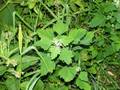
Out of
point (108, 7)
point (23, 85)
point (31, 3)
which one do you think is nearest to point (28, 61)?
point (23, 85)

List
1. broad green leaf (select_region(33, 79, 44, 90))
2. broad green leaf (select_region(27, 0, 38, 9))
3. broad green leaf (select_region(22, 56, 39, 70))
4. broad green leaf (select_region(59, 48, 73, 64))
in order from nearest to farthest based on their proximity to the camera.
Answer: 1. broad green leaf (select_region(59, 48, 73, 64))
2. broad green leaf (select_region(22, 56, 39, 70))
3. broad green leaf (select_region(33, 79, 44, 90))
4. broad green leaf (select_region(27, 0, 38, 9))

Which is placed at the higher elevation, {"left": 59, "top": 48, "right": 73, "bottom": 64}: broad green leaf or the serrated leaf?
{"left": 59, "top": 48, "right": 73, "bottom": 64}: broad green leaf

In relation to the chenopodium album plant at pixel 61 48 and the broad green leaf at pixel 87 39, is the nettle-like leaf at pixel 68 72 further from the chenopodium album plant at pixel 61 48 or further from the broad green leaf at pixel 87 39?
the broad green leaf at pixel 87 39

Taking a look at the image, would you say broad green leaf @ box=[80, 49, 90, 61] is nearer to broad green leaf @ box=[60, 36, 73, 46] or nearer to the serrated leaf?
the serrated leaf

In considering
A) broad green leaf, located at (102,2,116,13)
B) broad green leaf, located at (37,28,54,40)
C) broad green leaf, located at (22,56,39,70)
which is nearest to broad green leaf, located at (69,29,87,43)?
broad green leaf, located at (37,28,54,40)

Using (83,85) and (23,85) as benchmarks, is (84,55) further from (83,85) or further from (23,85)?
(23,85)

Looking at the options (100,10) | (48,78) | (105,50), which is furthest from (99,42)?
(48,78)

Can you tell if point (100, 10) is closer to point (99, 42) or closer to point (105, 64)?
point (99, 42)

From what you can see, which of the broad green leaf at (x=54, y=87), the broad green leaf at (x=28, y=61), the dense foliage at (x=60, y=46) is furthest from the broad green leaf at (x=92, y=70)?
the broad green leaf at (x=28, y=61)
